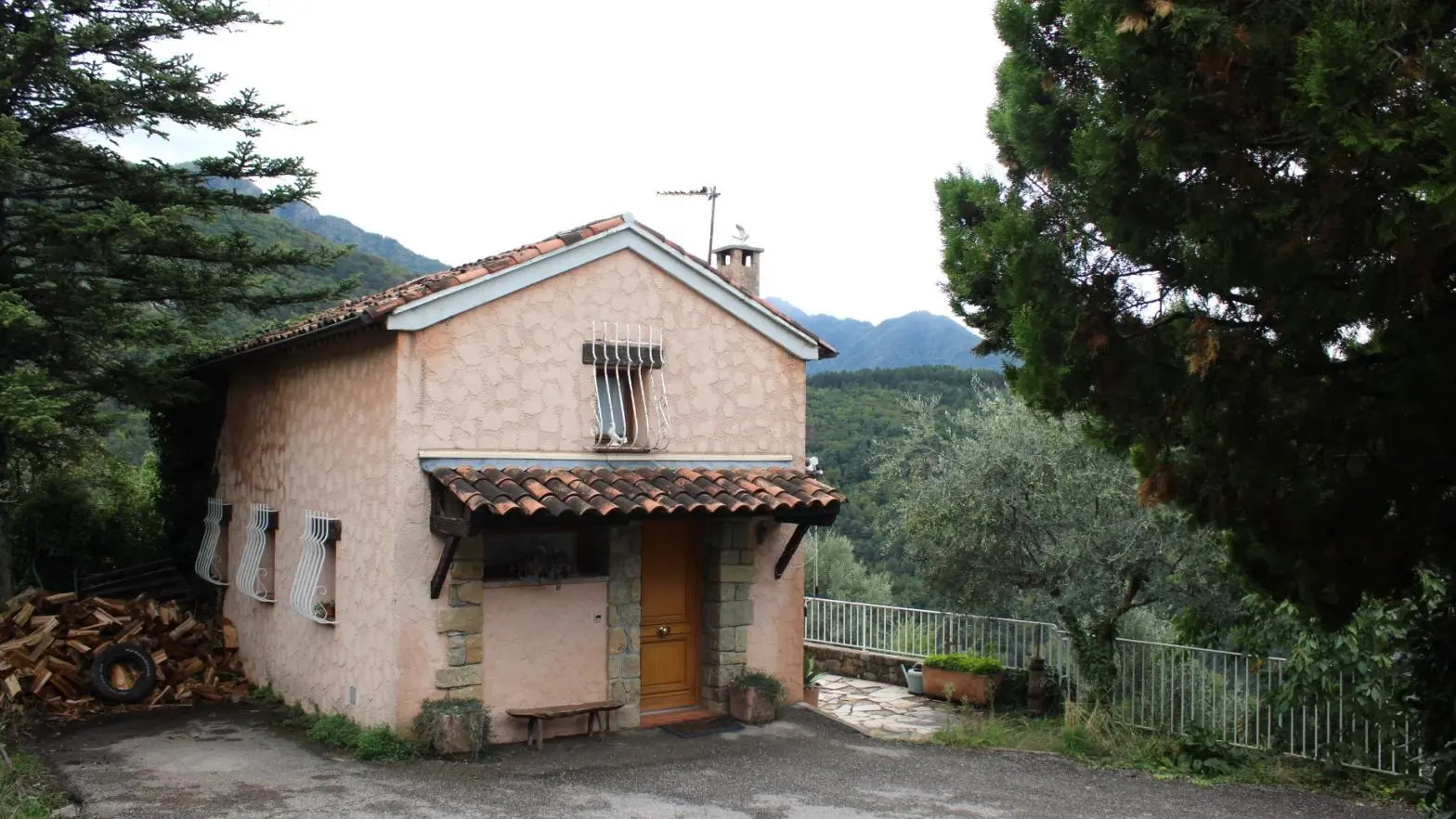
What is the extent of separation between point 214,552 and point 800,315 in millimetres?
89587

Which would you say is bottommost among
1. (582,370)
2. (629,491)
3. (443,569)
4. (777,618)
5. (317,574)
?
(777,618)

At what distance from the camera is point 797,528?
11.3 m

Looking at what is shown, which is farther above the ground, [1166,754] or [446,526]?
[446,526]

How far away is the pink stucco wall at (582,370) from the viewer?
32.7ft

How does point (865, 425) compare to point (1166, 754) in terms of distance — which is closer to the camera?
point (1166, 754)

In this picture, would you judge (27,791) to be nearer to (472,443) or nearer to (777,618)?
(472,443)

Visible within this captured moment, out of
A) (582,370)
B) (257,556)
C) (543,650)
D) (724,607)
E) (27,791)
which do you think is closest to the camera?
(27,791)

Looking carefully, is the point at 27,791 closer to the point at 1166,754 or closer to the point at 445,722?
the point at 445,722

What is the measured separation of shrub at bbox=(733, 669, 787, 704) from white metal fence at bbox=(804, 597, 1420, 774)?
3.17 metres

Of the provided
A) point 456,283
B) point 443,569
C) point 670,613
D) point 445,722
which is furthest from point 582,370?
point 445,722

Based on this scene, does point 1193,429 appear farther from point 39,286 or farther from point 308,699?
point 39,286

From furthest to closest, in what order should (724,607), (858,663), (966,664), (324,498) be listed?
(858,663) < (966,664) < (724,607) < (324,498)

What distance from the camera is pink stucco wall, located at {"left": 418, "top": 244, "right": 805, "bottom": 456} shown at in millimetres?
9977

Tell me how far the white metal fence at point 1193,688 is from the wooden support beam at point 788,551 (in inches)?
117
